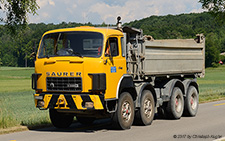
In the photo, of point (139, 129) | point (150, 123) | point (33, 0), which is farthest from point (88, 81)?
point (33, 0)

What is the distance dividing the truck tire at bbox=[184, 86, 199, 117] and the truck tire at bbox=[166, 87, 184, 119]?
349 millimetres

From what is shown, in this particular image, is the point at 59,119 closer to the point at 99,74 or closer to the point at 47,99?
the point at 47,99

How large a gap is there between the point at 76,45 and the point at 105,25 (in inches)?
70.6

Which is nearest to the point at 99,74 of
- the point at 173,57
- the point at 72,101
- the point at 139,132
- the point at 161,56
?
the point at 72,101

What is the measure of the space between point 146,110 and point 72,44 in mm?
3097

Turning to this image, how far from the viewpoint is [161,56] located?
1331 cm

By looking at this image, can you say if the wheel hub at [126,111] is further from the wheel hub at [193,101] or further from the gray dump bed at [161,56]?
the wheel hub at [193,101]

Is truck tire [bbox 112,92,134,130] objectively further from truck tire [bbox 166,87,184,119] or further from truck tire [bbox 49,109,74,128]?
truck tire [bbox 166,87,184,119]

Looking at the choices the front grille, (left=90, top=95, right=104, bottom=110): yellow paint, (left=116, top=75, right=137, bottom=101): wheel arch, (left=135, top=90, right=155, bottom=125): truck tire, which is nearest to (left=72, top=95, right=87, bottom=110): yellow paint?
the front grille

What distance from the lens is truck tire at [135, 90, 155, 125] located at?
12266mm

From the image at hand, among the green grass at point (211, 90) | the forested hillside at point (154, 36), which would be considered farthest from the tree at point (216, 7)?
the forested hillside at point (154, 36)

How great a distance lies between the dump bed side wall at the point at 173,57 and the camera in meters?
12.7

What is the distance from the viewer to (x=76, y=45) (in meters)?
11.1

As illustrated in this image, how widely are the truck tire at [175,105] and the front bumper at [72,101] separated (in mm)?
4136
